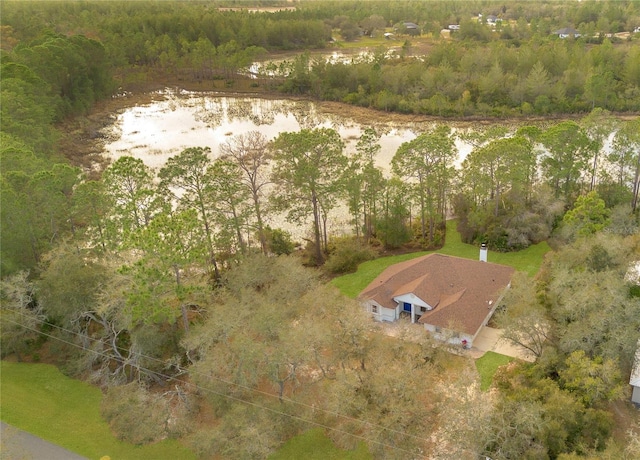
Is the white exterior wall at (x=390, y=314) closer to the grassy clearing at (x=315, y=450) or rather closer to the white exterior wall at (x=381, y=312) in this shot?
the white exterior wall at (x=381, y=312)

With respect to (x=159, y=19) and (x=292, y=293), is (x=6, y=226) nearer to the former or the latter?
(x=292, y=293)

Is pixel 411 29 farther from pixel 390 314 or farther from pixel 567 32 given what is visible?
pixel 390 314

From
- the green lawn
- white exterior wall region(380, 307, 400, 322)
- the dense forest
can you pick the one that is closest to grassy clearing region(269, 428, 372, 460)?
the dense forest

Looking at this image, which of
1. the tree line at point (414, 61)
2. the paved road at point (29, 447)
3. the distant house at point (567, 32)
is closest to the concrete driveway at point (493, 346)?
the paved road at point (29, 447)

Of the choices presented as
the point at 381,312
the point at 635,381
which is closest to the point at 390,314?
the point at 381,312

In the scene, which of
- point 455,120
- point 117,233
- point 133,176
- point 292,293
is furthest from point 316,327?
point 455,120

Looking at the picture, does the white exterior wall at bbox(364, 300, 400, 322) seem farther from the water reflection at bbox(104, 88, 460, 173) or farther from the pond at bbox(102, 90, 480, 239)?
the water reflection at bbox(104, 88, 460, 173)
